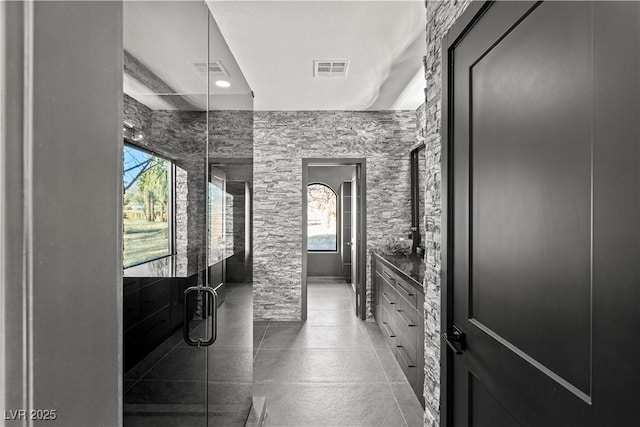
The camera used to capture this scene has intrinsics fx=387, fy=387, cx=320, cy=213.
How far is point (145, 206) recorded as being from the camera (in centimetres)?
91

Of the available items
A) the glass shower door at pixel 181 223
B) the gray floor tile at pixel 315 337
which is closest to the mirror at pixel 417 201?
the gray floor tile at pixel 315 337

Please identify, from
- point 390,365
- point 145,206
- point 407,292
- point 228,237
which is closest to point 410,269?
point 407,292

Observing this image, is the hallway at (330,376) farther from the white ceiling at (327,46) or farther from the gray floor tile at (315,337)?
the white ceiling at (327,46)

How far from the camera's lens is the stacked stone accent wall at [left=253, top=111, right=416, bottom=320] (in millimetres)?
5285

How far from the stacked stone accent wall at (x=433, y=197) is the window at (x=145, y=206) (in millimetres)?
1214

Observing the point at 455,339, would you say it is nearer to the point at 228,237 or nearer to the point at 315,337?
the point at 228,237

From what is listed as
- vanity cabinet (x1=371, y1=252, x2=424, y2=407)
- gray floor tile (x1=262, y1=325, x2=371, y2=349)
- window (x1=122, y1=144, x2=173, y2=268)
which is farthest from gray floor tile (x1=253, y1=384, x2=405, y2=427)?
window (x1=122, y1=144, x2=173, y2=268)

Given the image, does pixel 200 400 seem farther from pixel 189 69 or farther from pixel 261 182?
pixel 261 182

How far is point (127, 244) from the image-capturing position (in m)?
0.81

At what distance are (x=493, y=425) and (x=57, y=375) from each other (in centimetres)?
131

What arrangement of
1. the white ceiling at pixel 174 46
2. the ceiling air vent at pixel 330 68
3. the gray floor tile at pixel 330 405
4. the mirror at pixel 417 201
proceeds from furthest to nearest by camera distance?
the mirror at pixel 417 201 < the ceiling air vent at pixel 330 68 < the gray floor tile at pixel 330 405 < the white ceiling at pixel 174 46

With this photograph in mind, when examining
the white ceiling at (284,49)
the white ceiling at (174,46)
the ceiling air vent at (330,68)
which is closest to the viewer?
the white ceiling at (174,46)

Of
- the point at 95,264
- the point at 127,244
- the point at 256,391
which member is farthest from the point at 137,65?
the point at 256,391

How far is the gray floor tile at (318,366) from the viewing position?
10.9 ft
